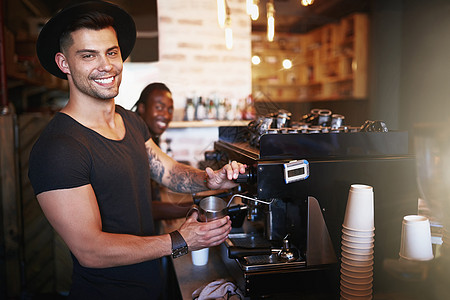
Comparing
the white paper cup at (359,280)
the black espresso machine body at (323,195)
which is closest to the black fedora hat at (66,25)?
the black espresso machine body at (323,195)

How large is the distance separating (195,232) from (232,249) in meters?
0.19

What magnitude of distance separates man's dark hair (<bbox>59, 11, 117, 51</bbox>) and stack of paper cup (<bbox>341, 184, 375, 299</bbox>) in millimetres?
1014

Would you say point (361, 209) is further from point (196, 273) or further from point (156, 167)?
point (156, 167)

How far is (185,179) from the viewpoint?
1.71 m

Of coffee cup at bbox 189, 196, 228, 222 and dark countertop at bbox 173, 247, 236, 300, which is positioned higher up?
coffee cup at bbox 189, 196, 228, 222

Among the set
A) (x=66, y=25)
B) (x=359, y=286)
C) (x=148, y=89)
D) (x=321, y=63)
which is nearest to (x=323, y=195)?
(x=359, y=286)

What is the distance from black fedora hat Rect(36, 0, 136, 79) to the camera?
1284 mm

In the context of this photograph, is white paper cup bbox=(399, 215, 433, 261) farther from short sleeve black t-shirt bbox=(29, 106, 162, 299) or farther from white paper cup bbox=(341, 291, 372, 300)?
short sleeve black t-shirt bbox=(29, 106, 162, 299)

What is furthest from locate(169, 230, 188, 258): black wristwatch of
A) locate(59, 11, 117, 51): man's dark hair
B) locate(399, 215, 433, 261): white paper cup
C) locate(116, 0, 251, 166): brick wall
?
locate(116, 0, 251, 166): brick wall

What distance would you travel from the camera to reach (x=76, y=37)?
130 cm

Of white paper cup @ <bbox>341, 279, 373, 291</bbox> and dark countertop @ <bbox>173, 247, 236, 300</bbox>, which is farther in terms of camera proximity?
dark countertop @ <bbox>173, 247, 236, 300</bbox>

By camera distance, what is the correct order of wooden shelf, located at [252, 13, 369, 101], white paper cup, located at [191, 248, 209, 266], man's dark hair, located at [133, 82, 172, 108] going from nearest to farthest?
white paper cup, located at [191, 248, 209, 266], man's dark hair, located at [133, 82, 172, 108], wooden shelf, located at [252, 13, 369, 101]

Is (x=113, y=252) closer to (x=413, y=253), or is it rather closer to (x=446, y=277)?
(x=413, y=253)

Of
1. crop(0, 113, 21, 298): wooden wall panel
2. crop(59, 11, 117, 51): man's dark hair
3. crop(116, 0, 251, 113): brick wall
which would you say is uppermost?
crop(116, 0, 251, 113): brick wall
